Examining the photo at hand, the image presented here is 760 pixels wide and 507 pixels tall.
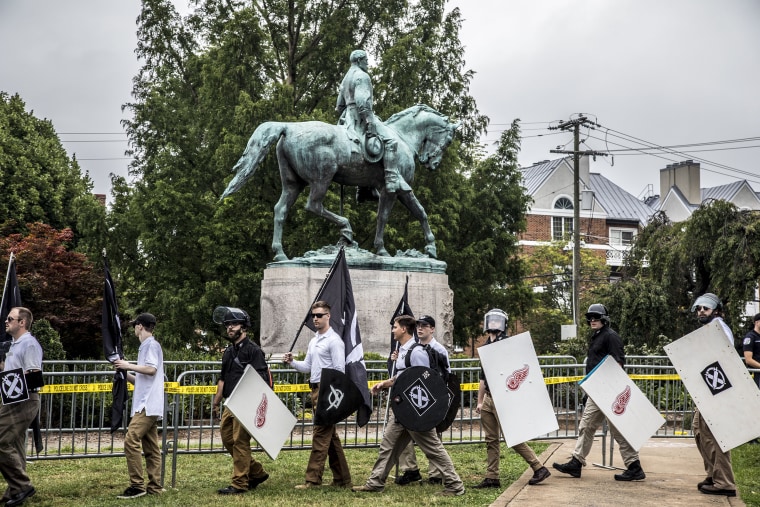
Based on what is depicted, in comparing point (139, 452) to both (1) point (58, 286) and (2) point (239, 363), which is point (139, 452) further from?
(1) point (58, 286)

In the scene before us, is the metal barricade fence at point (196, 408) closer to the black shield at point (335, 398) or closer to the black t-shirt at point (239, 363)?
the black t-shirt at point (239, 363)

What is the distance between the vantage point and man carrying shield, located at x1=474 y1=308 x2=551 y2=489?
10070mm

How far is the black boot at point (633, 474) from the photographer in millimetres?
10477

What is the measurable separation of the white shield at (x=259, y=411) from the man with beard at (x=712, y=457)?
4.04m

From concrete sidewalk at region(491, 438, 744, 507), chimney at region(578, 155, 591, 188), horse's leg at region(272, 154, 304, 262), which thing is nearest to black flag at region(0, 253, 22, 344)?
concrete sidewalk at region(491, 438, 744, 507)

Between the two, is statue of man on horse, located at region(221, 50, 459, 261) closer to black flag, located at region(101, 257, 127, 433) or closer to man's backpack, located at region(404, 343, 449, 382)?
black flag, located at region(101, 257, 127, 433)

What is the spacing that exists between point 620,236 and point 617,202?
3.27 metres

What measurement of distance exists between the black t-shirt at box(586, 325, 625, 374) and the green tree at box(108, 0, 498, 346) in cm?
1596

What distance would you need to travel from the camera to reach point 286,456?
12516mm

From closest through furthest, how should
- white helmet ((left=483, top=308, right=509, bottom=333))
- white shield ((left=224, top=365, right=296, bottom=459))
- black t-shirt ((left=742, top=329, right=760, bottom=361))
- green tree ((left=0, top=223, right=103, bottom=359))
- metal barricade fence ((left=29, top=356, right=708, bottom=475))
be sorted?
white shield ((left=224, top=365, right=296, bottom=459)) < white helmet ((left=483, top=308, right=509, bottom=333)) < metal barricade fence ((left=29, top=356, right=708, bottom=475)) < black t-shirt ((left=742, top=329, right=760, bottom=361)) < green tree ((left=0, top=223, right=103, bottom=359))

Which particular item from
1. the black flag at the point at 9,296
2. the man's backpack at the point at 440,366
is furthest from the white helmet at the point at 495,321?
the black flag at the point at 9,296

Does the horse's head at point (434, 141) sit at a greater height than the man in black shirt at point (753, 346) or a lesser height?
greater

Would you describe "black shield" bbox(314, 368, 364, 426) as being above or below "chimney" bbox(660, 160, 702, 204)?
below

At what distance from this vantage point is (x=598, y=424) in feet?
34.8
